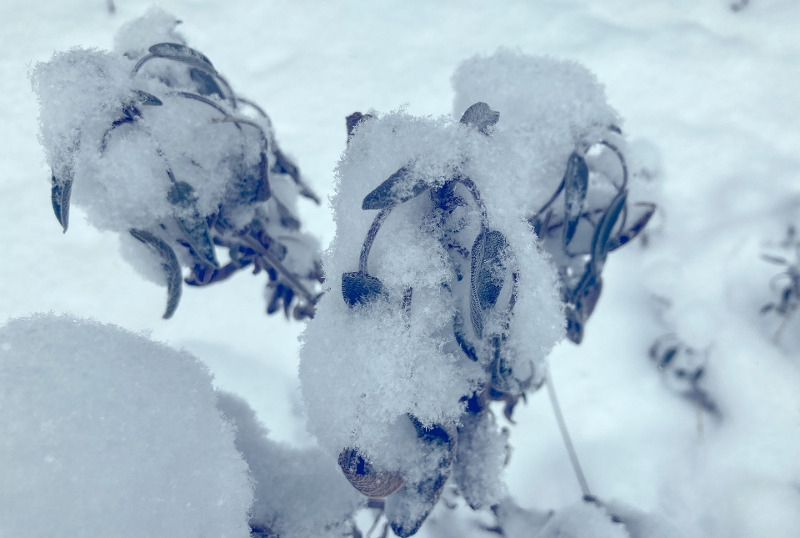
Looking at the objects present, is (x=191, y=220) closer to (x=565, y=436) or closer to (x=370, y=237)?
(x=370, y=237)

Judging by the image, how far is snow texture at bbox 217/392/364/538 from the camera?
0.66 m

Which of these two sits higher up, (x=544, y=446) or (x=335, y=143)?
(x=335, y=143)

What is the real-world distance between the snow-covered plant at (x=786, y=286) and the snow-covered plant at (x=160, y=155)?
1110 mm

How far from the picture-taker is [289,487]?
692 mm

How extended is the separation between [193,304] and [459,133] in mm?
935

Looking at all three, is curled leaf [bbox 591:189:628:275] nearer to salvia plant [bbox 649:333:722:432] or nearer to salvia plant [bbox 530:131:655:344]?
salvia plant [bbox 530:131:655:344]

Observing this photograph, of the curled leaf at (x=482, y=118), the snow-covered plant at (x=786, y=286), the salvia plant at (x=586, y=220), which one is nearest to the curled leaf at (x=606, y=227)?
the salvia plant at (x=586, y=220)

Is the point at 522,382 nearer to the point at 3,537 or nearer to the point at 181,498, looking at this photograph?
the point at 181,498

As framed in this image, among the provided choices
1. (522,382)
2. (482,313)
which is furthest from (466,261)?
(522,382)

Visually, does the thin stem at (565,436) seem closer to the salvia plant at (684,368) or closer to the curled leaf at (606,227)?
the salvia plant at (684,368)

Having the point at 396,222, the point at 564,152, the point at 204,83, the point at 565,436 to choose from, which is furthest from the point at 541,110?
the point at 565,436

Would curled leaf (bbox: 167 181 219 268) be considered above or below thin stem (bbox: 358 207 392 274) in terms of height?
below

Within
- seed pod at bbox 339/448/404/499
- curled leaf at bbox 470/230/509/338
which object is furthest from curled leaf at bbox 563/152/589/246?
seed pod at bbox 339/448/404/499

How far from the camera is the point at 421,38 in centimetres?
155
